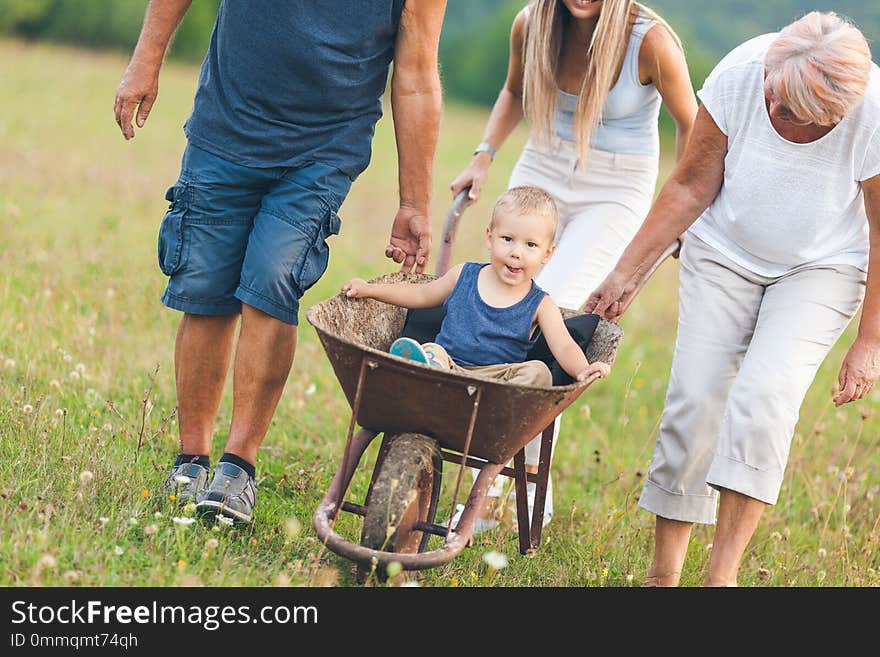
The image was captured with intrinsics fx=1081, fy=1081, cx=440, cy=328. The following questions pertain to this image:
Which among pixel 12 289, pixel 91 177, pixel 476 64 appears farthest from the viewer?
pixel 476 64

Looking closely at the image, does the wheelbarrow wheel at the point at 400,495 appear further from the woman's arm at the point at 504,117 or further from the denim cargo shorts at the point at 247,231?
the woman's arm at the point at 504,117

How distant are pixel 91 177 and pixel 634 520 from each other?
7.89m

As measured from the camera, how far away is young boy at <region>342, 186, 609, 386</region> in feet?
11.9

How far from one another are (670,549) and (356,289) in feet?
4.82

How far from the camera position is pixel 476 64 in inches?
2135

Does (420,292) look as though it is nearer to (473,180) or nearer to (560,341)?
(560,341)

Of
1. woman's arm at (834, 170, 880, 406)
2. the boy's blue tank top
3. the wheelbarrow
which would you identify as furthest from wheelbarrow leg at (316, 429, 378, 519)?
woman's arm at (834, 170, 880, 406)

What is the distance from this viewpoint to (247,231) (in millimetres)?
3877

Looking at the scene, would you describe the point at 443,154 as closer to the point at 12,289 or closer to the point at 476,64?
the point at 12,289

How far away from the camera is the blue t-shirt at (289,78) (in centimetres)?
368

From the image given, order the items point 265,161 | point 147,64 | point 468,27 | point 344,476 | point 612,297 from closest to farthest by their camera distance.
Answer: point 344,476, point 265,161, point 147,64, point 612,297, point 468,27

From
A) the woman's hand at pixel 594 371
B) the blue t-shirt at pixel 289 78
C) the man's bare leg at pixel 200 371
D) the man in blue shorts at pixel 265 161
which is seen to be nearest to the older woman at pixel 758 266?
the woman's hand at pixel 594 371

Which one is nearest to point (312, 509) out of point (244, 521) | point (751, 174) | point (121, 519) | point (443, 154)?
point (244, 521)

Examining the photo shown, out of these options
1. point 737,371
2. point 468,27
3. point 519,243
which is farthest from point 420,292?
point 468,27
